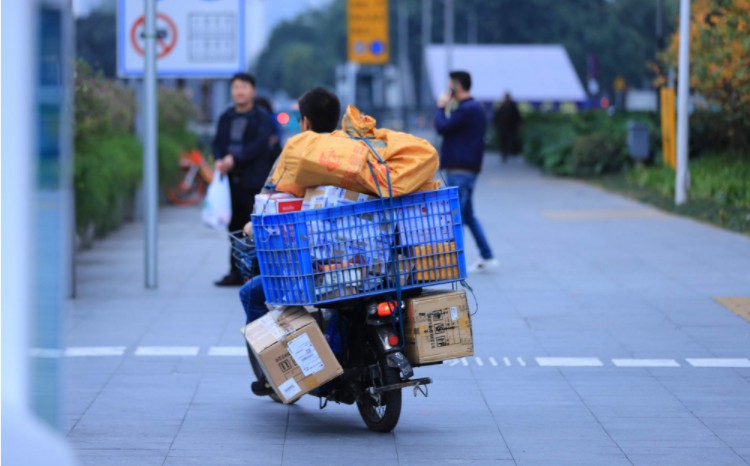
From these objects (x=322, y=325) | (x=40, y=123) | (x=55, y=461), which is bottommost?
(x=322, y=325)

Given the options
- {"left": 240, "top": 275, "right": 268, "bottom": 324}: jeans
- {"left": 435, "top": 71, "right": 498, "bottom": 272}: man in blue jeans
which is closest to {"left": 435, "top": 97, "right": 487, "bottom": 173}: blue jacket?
{"left": 435, "top": 71, "right": 498, "bottom": 272}: man in blue jeans

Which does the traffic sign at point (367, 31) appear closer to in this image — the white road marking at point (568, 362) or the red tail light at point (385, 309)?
the white road marking at point (568, 362)

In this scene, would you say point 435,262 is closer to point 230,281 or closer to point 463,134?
point 230,281

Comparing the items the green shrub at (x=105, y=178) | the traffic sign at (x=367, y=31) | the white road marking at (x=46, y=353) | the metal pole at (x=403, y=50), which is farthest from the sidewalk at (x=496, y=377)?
the metal pole at (x=403, y=50)

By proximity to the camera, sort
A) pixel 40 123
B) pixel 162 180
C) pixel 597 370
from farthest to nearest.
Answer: pixel 162 180 < pixel 597 370 < pixel 40 123

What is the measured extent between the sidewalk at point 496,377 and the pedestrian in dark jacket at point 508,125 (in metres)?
22.4

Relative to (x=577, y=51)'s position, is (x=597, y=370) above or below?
below

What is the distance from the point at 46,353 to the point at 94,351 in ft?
19.8

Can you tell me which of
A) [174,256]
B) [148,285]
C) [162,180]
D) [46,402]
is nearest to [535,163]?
[162,180]

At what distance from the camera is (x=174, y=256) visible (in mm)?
13500

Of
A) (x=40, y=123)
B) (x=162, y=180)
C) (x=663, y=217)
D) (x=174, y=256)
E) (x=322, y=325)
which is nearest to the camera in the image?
(x=40, y=123)

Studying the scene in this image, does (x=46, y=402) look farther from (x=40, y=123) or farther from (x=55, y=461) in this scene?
(x=40, y=123)

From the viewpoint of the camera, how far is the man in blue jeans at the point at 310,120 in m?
6.13

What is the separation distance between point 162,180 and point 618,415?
14436 mm
